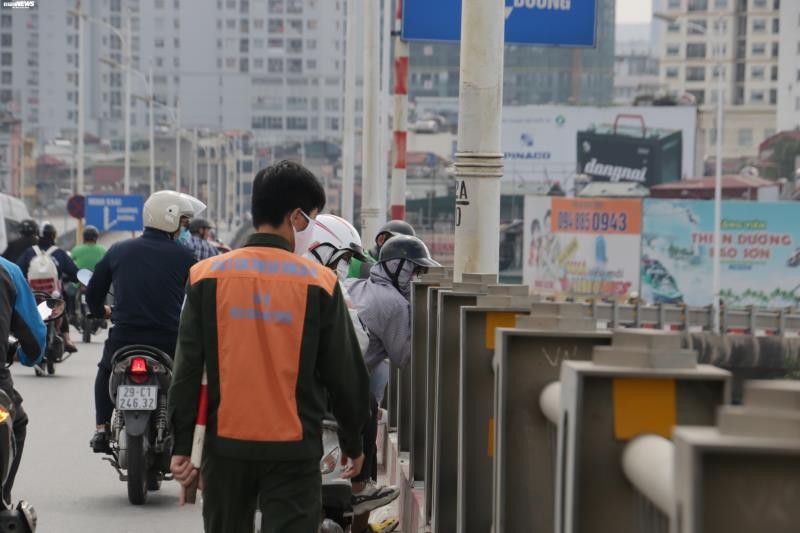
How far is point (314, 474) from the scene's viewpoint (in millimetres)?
5105

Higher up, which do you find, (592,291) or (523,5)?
(523,5)

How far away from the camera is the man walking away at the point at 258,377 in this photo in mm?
4949

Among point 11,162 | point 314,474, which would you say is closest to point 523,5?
point 314,474

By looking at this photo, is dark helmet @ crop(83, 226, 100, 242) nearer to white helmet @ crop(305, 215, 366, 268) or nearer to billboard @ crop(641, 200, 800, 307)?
white helmet @ crop(305, 215, 366, 268)

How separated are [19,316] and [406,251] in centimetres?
207

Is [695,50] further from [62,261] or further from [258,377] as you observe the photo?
[258,377]

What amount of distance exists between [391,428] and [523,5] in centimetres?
546

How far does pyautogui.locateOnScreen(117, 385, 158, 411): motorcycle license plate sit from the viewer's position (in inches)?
365

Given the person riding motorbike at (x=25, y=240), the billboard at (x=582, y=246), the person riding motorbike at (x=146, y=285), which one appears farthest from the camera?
the billboard at (x=582, y=246)

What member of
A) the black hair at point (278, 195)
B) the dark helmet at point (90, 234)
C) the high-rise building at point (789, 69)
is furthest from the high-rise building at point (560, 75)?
the black hair at point (278, 195)

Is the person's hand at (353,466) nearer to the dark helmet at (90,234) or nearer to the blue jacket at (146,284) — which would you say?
the blue jacket at (146,284)

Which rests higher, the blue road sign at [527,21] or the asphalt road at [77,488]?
the blue road sign at [527,21]

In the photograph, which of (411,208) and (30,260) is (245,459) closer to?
(30,260)

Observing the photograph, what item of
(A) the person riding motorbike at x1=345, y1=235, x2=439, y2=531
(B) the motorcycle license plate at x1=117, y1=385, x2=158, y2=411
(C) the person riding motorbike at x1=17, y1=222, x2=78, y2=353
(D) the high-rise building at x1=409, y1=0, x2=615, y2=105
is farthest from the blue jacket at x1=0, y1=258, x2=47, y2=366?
(D) the high-rise building at x1=409, y1=0, x2=615, y2=105
